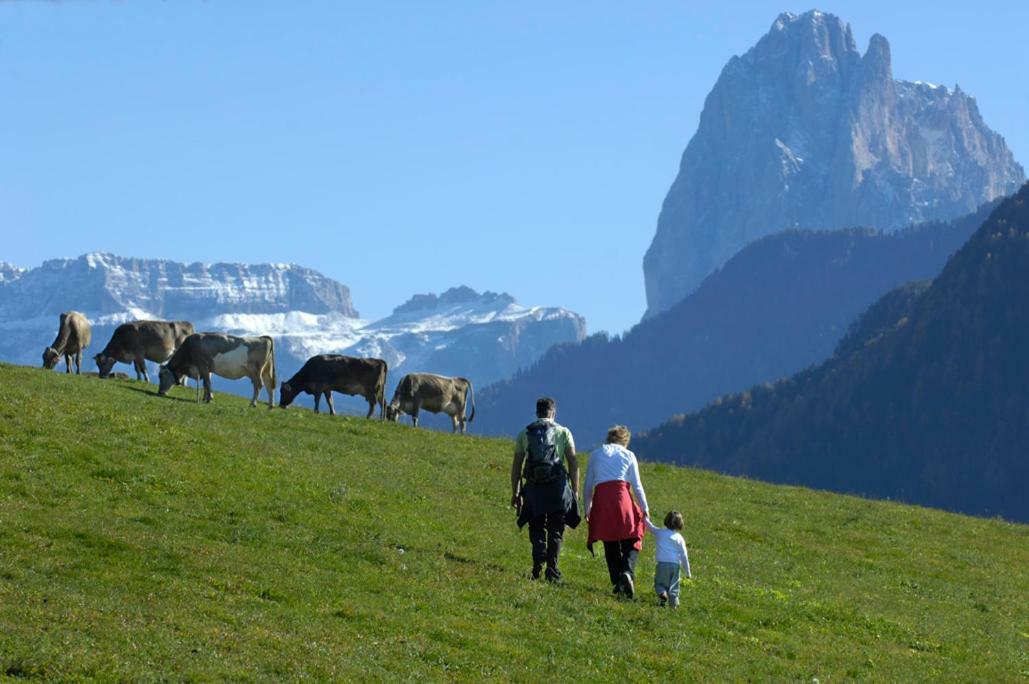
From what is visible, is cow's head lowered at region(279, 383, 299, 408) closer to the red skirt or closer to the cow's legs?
the cow's legs

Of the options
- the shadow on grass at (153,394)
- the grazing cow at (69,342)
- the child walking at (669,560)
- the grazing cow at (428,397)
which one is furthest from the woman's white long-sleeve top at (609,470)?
the grazing cow at (69,342)

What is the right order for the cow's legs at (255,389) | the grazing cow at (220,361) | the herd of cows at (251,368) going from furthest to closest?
the herd of cows at (251,368), the grazing cow at (220,361), the cow's legs at (255,389)

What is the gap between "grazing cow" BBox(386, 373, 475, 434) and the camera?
191 feet

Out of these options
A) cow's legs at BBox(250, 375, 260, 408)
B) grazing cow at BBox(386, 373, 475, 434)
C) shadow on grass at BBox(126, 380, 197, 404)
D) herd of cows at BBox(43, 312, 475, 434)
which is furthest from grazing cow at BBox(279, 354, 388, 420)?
shadow on grass at BBox(126, 380, 197, 404)

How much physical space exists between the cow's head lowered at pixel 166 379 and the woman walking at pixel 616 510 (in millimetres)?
25736

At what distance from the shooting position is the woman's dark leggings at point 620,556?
86.9 ft

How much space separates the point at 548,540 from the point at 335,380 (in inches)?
1158

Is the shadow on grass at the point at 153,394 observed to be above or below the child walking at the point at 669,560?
above

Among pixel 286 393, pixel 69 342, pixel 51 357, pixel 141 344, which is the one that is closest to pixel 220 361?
pixel 286 393

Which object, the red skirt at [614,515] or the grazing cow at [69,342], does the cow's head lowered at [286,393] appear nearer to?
the grazing cow at [69,342]

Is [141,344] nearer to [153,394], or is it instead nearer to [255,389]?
[153,394]

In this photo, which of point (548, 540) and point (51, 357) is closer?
point (548, 540)

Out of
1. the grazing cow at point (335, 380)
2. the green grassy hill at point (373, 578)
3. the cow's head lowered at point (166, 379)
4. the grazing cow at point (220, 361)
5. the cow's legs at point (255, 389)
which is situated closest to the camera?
the green grassy hill at point (373, 578)

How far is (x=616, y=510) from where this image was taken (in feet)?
85.8
